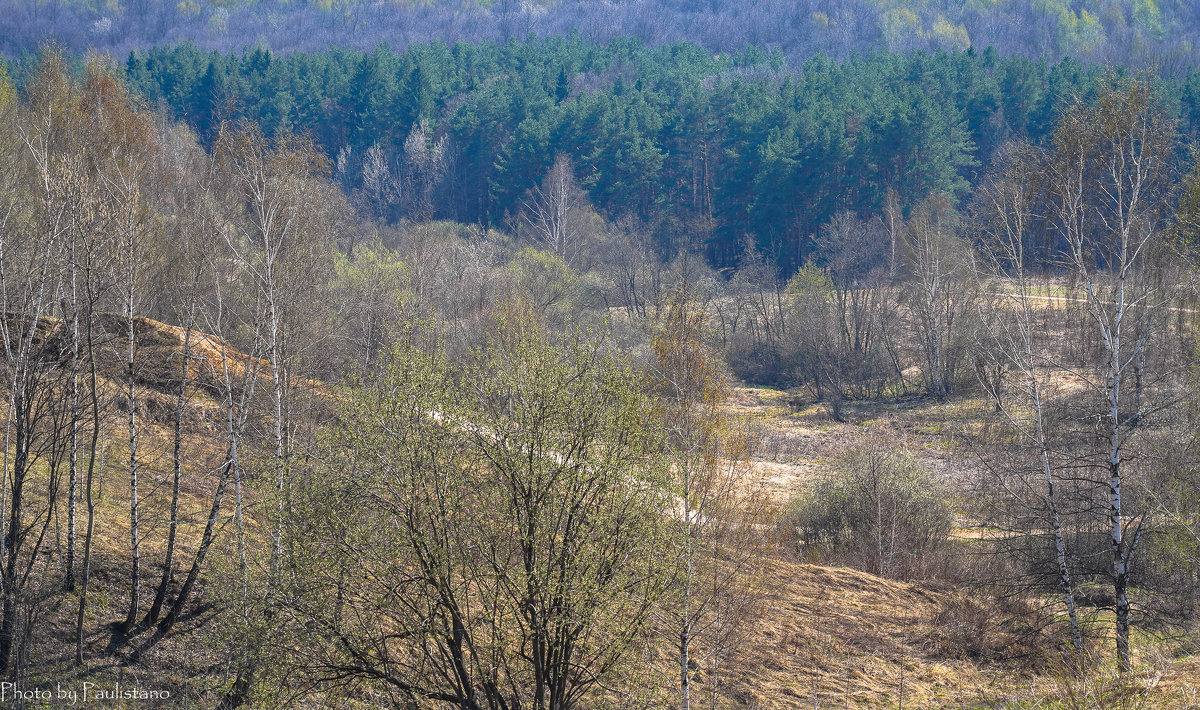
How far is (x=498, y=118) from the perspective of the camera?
245ft

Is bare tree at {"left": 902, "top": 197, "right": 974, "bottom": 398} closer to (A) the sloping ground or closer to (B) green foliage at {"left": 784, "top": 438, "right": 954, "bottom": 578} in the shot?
(B) green foliage at {"left": 784, "top": 438, "right": 954, "bottom": 578}

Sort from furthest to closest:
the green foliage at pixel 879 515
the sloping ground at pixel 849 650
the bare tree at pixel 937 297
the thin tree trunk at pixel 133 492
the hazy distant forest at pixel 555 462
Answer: the bare tree at pixel 937 297 → the green foliage at pixel 879 515 → the sloping ground at pixel 849 650 → the thin tree trunk at pixel 133 492 → the hazy distant forest at pixel 555 462

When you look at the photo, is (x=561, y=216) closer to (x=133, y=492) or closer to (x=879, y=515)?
(x=879, y=515)

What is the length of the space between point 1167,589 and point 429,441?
15462 mm

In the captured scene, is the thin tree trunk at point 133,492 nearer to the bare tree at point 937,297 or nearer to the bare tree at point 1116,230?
the bare tree at point 1116,230

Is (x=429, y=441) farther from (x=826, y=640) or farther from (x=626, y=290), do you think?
(x=626, y=290)

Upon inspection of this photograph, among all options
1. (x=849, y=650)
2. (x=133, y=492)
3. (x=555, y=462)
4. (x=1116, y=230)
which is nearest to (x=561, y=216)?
(x=1116, y=230)

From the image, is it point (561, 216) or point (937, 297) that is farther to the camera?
point (561, 216)

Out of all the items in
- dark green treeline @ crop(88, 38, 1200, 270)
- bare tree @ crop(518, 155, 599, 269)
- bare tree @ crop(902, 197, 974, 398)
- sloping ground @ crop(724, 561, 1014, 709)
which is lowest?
sloping ground @ crop(724, 561, 1014, 709)

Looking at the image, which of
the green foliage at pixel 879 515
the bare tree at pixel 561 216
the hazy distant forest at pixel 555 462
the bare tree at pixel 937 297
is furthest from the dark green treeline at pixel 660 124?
the green foliage at pixel 879 515

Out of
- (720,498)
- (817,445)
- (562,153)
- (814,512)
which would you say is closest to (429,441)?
(720,498)

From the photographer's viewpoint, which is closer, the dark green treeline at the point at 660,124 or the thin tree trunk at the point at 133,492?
the thin tree trunk at the point at 133,492

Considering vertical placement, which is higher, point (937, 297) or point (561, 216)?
A: point (561, 216)

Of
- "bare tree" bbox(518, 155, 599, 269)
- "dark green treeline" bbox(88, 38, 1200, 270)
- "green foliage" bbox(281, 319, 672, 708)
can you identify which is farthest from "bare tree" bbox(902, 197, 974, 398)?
"green foliage" bbox(281, 319, 672, 708)
